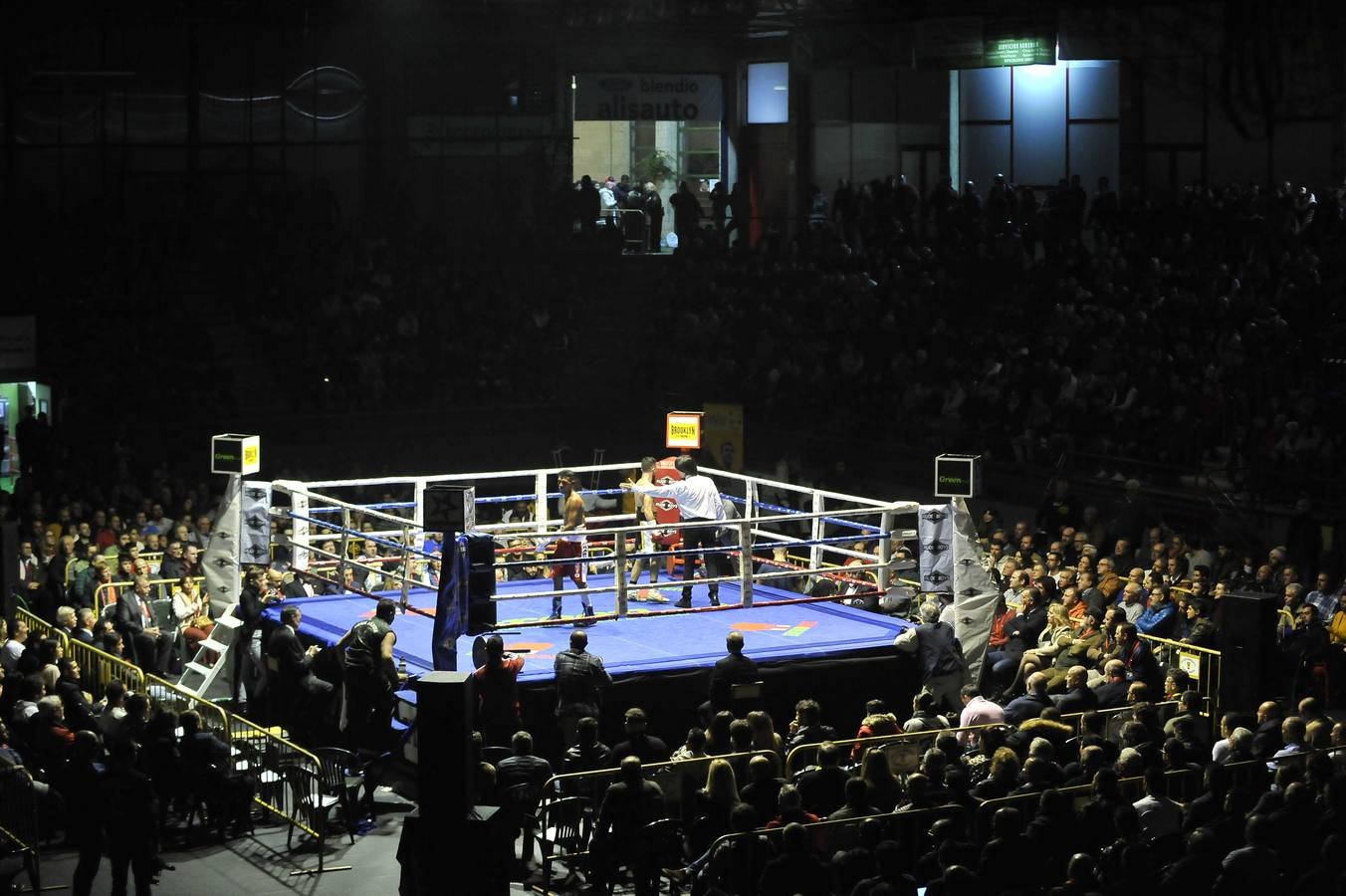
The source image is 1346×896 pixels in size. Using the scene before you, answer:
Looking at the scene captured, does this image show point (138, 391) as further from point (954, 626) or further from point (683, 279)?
point (954, 626)

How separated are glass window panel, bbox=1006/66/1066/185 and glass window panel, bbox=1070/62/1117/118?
0.74 ft

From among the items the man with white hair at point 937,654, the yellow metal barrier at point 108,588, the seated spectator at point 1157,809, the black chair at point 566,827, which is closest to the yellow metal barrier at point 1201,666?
the man with white hair at point 937,654

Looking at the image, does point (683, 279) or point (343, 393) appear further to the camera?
point (683, 279)

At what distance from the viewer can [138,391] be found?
2850cm

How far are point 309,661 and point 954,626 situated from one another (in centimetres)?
581

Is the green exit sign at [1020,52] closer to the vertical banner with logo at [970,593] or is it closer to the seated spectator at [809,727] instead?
the vertical banner with logo at [970,593]

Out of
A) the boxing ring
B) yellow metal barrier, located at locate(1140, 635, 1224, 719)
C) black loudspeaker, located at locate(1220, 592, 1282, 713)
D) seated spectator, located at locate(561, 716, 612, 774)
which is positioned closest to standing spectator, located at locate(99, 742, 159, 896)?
seated spectator, located at locate(561, 716, 612, 774)

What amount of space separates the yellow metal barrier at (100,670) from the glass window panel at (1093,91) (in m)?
23.8

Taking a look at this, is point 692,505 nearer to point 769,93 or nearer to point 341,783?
point 341,783

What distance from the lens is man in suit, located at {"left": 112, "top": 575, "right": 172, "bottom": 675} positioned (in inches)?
703

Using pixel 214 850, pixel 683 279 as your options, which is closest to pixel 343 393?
pixel 683 279

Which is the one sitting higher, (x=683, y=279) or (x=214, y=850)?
(x=683, y=279)

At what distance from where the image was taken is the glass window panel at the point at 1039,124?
3522 cm

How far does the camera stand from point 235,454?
17391mm
